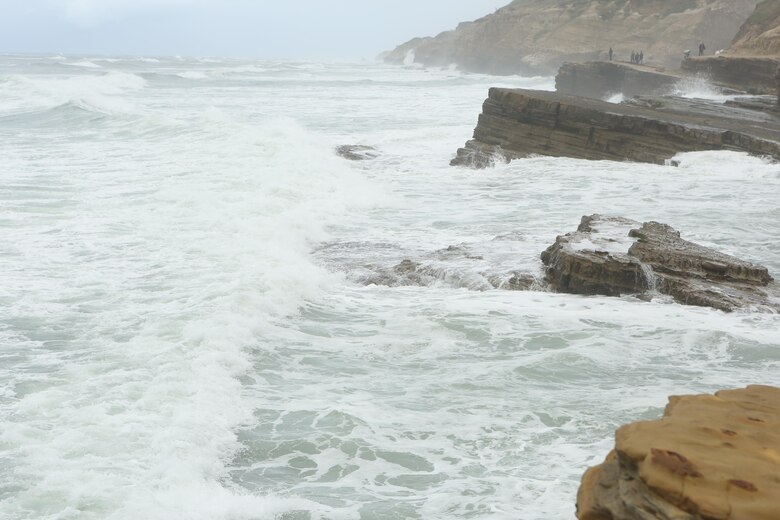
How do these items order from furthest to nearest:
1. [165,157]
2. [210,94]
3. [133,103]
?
[210,94] < [133,103] < [165,157]

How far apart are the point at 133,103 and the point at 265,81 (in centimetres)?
2214

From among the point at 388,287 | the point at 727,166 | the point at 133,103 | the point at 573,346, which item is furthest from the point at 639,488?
the point at 133,103

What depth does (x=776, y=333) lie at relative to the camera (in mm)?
8391

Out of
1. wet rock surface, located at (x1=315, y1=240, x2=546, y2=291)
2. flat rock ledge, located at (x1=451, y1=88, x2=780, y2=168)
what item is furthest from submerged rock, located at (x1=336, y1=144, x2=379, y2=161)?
wet rock surface, located at (x1=315, y1=240, x2=546, y2=291)

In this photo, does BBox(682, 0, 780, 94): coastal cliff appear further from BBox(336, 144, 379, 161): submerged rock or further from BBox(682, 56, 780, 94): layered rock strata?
BBox(336, 144, 379, 161): submerged rock

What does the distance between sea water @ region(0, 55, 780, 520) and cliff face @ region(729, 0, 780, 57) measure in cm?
1958

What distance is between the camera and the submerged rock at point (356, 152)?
2172 cm

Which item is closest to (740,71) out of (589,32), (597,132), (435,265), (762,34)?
(762,34)

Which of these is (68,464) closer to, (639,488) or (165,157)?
(639,488)

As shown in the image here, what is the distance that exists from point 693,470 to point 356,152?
19.5 meters

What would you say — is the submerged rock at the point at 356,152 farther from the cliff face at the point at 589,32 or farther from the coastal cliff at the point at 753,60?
the cliff face at the point at 589,32

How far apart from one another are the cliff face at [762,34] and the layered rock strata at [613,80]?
10.7 feet

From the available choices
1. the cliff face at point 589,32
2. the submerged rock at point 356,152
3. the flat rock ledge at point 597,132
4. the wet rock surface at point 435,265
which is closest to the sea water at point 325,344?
the wet rock surface at point 435,265

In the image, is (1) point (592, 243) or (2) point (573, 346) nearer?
(2) point (573, 346)
